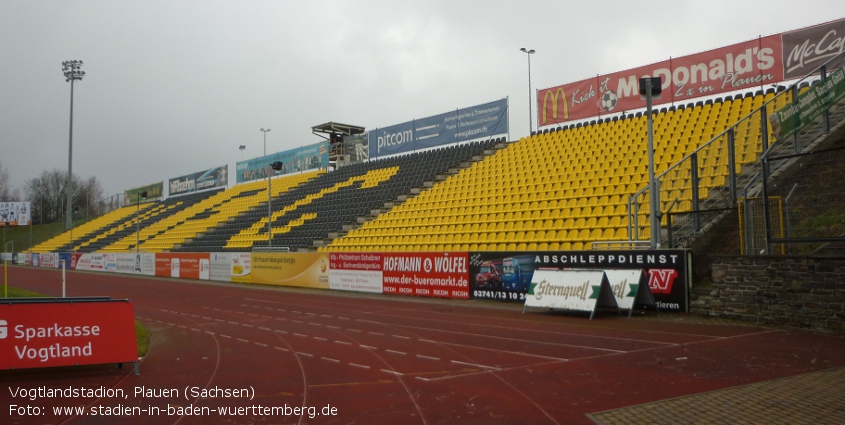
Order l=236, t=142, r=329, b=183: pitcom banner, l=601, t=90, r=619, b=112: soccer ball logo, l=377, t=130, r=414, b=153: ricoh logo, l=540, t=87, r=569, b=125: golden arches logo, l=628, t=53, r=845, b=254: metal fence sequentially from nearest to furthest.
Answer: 1. l=628, t=53, r=845, b=254: metal fence
2. l=601, t=90, r=619, b=112: soccer ball logo
3. l=540, t=87, r=569, b=125: golden arches logo
4. l=377, t=130, r=414, b=153: ricoh logo
5. l=236, t=142, r=329, b=183: pitcom banner

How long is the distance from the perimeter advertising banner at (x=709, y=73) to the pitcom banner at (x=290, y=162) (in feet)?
61.2

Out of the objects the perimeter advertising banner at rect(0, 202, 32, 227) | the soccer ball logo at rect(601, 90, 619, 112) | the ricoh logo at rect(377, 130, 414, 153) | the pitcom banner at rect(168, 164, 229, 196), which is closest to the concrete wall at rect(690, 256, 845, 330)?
the soccer ball logo at rect(601, 90, 619, 112)

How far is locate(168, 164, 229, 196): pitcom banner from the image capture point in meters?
54.5

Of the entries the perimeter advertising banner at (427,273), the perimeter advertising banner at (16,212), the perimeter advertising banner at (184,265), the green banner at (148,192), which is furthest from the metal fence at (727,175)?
the perimeter advertising banner at (16,212)

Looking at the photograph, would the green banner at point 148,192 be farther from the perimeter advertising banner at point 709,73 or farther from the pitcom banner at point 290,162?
the perimeter advertising banner at point 709,73

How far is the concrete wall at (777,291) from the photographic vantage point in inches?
429

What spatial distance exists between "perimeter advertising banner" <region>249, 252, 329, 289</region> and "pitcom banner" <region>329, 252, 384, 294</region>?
1.77 ft

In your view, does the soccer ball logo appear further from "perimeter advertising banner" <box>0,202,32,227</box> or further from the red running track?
"perimeter advertising banner" <box>0,202,32,227</box>

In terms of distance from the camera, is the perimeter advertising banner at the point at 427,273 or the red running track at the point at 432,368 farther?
the perimeter advertising banner at the point at 427,273

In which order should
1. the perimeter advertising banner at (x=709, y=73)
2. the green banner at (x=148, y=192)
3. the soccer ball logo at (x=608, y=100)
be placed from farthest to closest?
1. the green banner at (x=148, y=192)
2. the soccer ball logo at (x=608, y=100)
3. the perimeter advertising banner at (x=709, y=73)

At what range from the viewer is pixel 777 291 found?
11.8 m

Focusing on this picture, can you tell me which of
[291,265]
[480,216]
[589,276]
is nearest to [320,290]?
[291,265]

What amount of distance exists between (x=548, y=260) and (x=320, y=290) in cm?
1172

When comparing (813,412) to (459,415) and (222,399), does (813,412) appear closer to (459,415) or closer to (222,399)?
(459,415)
